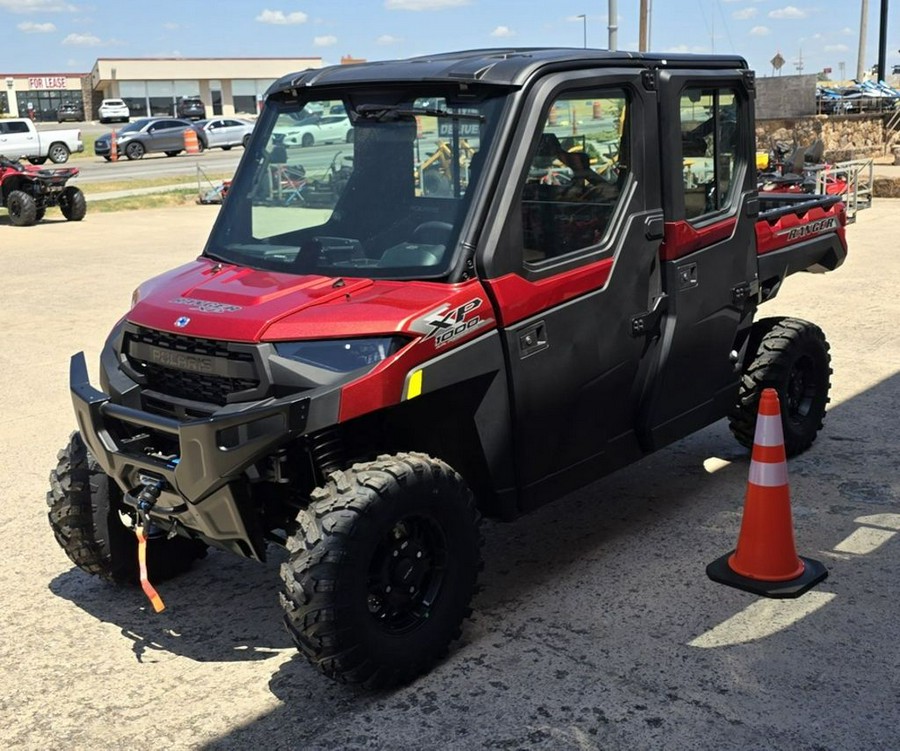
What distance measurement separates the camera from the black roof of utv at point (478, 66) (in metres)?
4.30

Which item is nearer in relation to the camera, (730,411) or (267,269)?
(267,269)

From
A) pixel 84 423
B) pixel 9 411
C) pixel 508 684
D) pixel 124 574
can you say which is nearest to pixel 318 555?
pixel 508 684

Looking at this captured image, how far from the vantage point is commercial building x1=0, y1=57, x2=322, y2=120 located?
295ft

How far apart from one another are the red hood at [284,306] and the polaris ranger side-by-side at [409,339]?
1cm

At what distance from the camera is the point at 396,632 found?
157 inches

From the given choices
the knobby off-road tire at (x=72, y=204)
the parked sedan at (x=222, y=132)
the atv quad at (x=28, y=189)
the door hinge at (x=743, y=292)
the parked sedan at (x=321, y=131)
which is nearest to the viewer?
the parked sedan at (x=321, y=131)

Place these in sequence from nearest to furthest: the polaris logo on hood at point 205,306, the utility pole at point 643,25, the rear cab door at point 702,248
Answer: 1. the polaris logo on hood at point 205,306
2. the rear cab door at point 702,248
3. the utility pole at point 643,25

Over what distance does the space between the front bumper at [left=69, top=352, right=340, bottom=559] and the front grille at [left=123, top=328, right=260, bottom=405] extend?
0.15m

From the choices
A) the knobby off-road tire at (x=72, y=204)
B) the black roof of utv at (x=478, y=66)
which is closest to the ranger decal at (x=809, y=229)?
the black roof of utv at (x=478, y=66)

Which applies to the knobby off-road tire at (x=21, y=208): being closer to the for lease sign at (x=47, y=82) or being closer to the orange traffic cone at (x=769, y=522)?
the orange traffic cone at (x=769, y=522)

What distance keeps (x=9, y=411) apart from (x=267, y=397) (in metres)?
4.94

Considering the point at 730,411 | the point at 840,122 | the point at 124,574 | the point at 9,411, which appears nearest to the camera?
the point at 124,574

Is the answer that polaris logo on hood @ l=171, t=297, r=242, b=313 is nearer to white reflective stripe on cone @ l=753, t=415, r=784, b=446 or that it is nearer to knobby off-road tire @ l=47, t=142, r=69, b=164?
white reflective stripe on cone @ l=753, t=415, r=784, b=446

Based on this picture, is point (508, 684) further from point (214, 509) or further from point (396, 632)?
point (214, 509)
